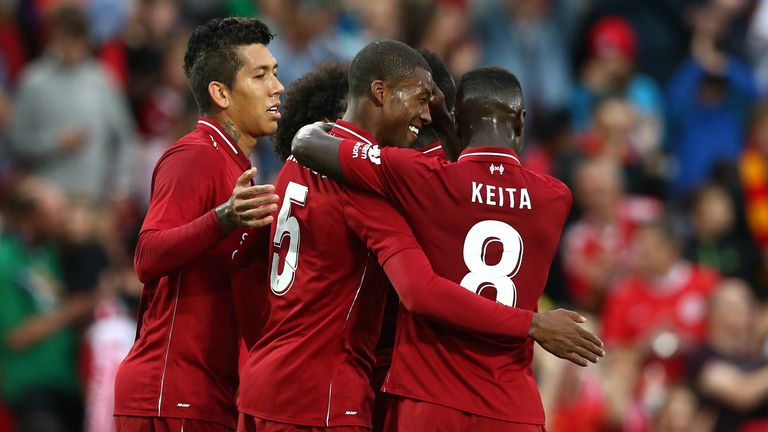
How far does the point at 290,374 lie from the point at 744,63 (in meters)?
8.40

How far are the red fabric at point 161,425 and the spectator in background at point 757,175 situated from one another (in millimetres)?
6571

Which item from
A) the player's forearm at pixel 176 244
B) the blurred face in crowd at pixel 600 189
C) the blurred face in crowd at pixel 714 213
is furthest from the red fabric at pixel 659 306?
the player's forearm at pixel 176 244

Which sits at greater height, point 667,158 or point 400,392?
point 667,158

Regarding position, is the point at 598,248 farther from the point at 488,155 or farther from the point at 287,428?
the point at 287,428

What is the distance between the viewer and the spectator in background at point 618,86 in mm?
11781

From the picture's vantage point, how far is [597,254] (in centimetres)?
1055

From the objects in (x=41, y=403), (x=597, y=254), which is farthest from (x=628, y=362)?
(x=41, y=403)

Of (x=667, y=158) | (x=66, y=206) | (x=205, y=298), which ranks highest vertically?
(x=667, y=158)

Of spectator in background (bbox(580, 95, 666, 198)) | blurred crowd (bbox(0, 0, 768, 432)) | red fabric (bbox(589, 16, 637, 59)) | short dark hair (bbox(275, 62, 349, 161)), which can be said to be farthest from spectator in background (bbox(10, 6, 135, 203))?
short dark hair (bbox(275, 62, 349, 161))

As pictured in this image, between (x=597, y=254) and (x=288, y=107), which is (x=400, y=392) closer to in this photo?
(x=288, y=107)

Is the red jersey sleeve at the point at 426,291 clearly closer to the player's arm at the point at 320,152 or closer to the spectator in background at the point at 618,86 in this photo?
the player's arm at the point at 320,152

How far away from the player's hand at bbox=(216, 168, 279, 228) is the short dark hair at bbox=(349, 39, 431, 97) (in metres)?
0.51

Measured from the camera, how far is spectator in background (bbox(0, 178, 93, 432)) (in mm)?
9305

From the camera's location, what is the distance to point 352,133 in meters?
4.96
